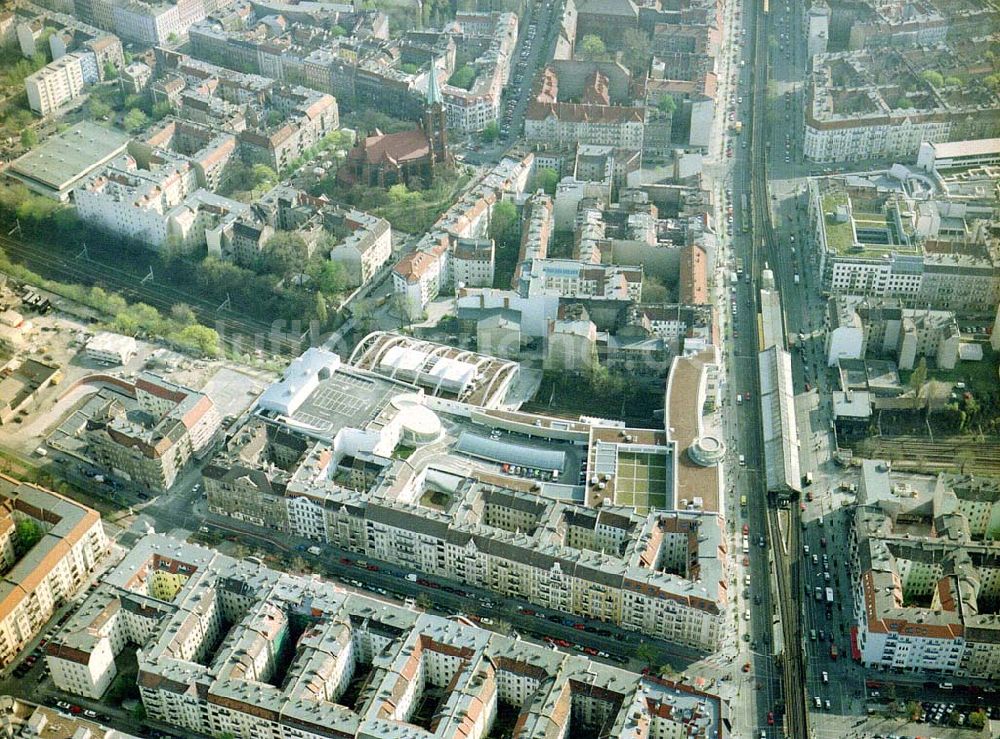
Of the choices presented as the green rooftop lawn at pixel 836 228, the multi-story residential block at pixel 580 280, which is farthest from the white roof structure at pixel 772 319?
the multi-story residential block at pixel 580 280

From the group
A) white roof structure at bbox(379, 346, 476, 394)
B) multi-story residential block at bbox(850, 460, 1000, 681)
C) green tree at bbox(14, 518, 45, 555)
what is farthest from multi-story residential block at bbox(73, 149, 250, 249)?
multi-story residential block at bbox(850, 460, 1000, 681)

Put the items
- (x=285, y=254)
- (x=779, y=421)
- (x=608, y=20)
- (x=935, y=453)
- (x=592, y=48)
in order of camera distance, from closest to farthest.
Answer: (x=935, y=453), (x=779, y=421), (x=285, y=254), (x=592, y=48), (x=608, y=20)

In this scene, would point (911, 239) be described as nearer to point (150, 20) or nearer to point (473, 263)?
point (473, 263)

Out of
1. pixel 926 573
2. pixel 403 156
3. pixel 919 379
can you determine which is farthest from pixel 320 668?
pixel 403 156

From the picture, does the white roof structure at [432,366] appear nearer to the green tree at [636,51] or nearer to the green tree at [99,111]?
the green tree at [99,111]

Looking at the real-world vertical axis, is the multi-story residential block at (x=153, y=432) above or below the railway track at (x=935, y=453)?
below
